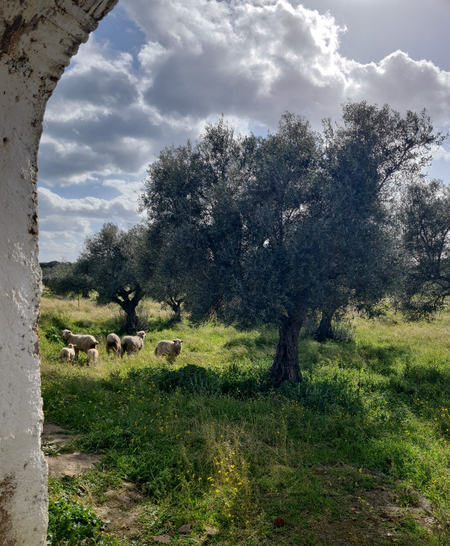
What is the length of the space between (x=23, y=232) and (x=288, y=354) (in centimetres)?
1024

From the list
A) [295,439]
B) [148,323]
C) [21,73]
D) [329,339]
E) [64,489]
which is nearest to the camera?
[21,73]

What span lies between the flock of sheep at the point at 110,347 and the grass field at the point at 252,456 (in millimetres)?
2094

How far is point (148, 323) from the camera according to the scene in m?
24.4

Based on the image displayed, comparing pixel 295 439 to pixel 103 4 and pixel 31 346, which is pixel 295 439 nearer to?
pixel 31 346

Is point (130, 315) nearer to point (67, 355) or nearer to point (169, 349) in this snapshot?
point (169, 349)

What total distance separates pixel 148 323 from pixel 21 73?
23.0 meters

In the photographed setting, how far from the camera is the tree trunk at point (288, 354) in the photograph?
11.4 m

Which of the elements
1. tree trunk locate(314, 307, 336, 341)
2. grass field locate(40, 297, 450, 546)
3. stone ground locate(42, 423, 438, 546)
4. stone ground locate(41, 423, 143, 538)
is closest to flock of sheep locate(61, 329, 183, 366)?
grass field locate(40, 297, 450, 546)

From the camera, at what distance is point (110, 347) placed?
15.3 metres

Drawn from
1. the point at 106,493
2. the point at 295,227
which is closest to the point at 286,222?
the point at 295,227

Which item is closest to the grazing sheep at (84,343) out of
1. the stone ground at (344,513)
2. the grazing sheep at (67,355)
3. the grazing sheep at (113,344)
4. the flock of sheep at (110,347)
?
the flock of sheep at (110,347)

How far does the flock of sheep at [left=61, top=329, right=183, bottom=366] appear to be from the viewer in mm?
13328

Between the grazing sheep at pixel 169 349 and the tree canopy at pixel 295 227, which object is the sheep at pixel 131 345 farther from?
the tree canopy at pixel 295 227

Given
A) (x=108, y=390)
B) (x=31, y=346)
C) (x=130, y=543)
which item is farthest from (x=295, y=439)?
(x=31, y=346)
